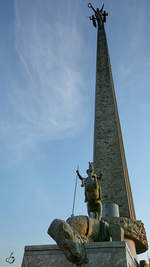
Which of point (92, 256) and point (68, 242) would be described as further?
point (92, 256)

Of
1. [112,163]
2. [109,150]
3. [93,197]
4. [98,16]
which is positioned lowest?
[93,197]

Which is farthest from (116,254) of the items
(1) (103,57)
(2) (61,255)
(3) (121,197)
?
(1) (103,57)

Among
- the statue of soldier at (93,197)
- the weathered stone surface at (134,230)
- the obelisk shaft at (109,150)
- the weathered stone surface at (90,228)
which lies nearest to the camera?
the weathered stone surface at (90,228)

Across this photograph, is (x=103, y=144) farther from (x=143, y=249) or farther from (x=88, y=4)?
(x=88, y=4)

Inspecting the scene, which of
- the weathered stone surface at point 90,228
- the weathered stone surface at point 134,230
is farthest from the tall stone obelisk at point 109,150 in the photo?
the weathered stone surface at point 90,228

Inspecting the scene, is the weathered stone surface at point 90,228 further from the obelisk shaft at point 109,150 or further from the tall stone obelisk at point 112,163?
the obelisk shaft at point 109,150

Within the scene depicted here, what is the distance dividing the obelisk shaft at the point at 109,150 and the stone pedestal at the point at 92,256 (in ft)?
21.4

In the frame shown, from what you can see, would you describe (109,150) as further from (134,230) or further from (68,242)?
(68,242)

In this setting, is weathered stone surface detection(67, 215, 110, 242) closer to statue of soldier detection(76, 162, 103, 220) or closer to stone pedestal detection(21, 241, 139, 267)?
stone pedestal detection(21, 241, 139, 267)

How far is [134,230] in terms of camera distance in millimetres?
8156

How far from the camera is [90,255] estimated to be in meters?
3.10

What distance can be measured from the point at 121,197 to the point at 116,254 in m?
7.10

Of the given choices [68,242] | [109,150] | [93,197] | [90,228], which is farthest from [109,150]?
[68,242]

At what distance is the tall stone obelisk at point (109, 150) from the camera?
10.1 metres
